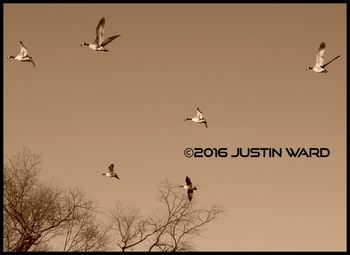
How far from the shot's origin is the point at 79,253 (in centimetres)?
2183

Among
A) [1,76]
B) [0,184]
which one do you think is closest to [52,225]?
[0,184]

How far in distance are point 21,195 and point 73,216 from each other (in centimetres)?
227

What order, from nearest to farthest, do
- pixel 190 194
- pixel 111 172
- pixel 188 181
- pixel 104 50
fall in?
pixel 104 50 → pixel 111 172 → pixel 188 181 → pixel 190 194

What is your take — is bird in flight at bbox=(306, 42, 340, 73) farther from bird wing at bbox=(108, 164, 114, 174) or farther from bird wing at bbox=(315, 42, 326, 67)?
bird wing at bbox=(108, 164, 114, 174)

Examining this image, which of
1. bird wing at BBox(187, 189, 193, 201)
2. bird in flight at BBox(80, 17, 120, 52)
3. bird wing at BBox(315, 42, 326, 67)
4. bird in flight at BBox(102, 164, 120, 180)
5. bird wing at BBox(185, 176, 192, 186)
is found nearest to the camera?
bird in flight at BBox(80, 17, 120, 52)

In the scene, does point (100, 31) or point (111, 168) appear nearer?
point (100, 31)

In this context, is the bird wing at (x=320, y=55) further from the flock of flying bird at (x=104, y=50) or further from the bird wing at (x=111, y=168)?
the bird wing at (x=111, y=168)

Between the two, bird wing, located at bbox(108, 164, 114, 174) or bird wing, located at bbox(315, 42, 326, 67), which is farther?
bird wing, located at bbox(108, 164, 114, 174)

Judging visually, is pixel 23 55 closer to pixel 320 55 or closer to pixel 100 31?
pixel 100 31

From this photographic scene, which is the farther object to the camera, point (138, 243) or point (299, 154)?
point (138, 243)

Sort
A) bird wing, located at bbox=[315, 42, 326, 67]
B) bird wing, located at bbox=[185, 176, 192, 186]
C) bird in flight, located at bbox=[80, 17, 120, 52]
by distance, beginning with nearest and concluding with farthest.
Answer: bird in flight, located at bbox=[80, 17, 120, 52], bird wing, located at bbox=[315, 42, 326, 67], bird wing, located at bbox=[185, 176, 192, 186]

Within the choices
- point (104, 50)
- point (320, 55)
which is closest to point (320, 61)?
point (320, 55)

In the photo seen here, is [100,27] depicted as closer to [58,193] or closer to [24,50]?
[24,50]

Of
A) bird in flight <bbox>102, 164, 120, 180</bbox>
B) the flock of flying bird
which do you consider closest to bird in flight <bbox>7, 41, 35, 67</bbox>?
A: the flock of flying bird
